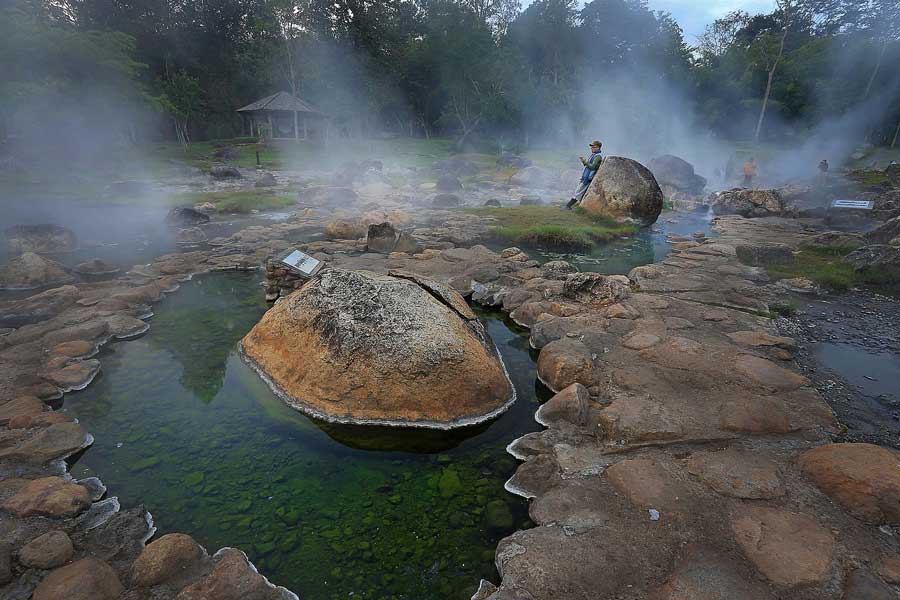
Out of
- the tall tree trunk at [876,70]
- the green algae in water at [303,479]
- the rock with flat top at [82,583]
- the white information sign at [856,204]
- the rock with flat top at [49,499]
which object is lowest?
the green algae in water at [303,479]

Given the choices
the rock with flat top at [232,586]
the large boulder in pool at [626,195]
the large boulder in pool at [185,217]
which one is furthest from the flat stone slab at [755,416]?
the large boulder in pool at [185,217]

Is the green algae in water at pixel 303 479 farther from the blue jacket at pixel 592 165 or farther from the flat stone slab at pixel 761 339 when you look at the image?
the blue jacket at pixel 592 165

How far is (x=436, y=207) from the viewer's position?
14.0m

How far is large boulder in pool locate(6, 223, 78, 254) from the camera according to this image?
8453 mm

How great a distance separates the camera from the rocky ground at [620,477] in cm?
229

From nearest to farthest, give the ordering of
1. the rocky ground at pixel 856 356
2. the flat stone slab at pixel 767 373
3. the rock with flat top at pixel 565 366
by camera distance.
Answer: the rocky ground at pixel 856 356 < the flat stone slab at pixel 767 373 < the rock with flat top at pixel 565 366

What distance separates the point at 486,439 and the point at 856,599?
2.16 metres

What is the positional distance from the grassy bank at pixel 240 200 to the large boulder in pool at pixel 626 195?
8.86 metres

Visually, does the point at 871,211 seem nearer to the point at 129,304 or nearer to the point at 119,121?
the point at 129,304

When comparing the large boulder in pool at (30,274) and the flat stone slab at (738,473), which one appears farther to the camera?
the large boulder in pool at (30,274)

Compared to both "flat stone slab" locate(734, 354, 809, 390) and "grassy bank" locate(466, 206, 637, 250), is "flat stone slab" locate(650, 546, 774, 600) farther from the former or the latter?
"grassy bank" locate(466, 206, 637, 250)

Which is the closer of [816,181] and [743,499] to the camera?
[743,499]

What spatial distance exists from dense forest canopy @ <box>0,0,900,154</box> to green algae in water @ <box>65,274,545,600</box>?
27186mm

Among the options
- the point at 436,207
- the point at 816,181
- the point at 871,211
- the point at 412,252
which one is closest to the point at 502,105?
the point at 816,181
